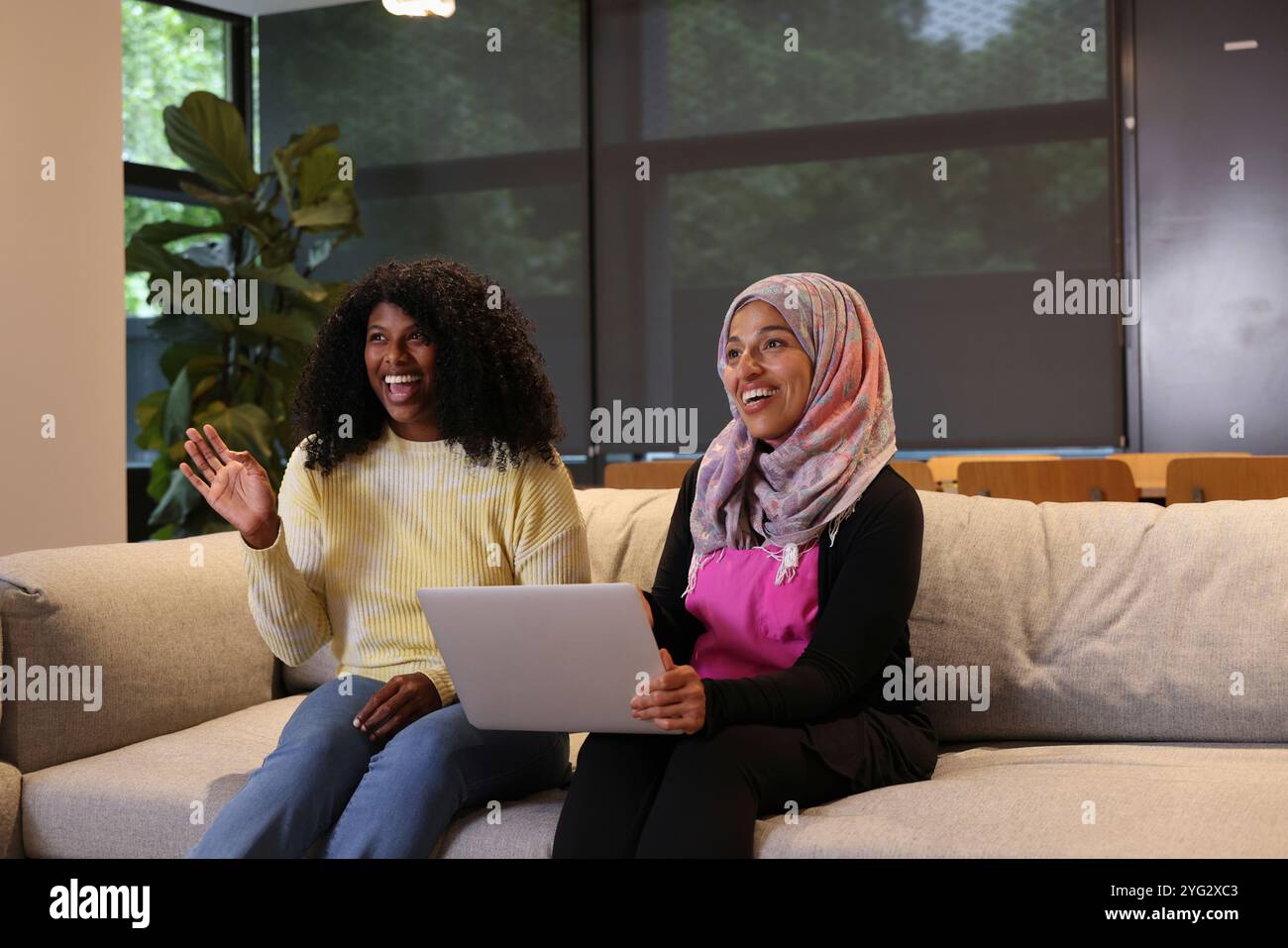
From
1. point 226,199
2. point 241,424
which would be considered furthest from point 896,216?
point 241,424

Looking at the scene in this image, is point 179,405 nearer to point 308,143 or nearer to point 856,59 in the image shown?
point 308,143

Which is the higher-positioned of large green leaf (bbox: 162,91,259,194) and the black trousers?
large green leaf (bbox: 162,91,259,194)

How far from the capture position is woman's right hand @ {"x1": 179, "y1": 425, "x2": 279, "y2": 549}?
6.33ft

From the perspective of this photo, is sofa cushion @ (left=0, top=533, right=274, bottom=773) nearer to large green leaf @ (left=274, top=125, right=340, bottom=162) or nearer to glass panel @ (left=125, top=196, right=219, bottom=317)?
large green leaf @ (left=274, top=125, right=340, bottom=162)

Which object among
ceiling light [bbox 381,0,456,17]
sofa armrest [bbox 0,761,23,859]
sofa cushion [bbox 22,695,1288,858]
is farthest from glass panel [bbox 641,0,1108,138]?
sofa armrest [bbox 0,761,23,859]

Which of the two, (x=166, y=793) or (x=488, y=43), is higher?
(x=488, y=43)

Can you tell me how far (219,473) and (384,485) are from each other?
0.27 m

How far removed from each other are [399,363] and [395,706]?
545mm

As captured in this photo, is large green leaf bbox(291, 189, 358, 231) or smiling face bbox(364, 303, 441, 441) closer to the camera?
smiling face bbox(364, 303, 441, 441)

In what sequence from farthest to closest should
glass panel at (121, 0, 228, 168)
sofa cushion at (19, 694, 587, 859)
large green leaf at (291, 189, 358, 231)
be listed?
glass panel at (121, 0, 228, 168) → large green leaf at (291, 189, 358, 231) → sofa cushion at (19, 694, 587, 859)
